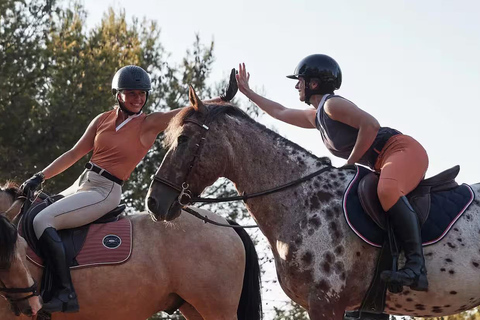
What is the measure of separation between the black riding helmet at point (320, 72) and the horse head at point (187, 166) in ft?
2.69

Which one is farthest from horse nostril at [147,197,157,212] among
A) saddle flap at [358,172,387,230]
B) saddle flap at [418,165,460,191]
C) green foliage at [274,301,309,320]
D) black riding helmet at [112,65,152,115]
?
green foliage at [274,301,309,320]

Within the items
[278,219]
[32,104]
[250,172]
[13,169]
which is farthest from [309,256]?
[32,104]

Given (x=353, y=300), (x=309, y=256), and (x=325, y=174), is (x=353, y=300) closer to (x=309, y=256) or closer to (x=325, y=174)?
(x=309, y=256)

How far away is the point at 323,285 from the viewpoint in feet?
20.1

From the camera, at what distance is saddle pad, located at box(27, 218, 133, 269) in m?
8.79

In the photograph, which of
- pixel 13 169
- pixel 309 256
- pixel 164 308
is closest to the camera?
pixel 309 256

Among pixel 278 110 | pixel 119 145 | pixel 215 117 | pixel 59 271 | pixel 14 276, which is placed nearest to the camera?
pixel 215 117

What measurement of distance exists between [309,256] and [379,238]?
0.53 meters

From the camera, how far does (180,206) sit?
250 inches

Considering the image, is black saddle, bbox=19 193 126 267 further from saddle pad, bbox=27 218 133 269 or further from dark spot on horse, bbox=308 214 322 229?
dark spot on horse, bbox=308 214 322 229

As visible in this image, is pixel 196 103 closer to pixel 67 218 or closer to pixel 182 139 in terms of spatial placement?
pixel 182 139

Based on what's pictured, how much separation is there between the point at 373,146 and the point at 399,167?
1.31 feet

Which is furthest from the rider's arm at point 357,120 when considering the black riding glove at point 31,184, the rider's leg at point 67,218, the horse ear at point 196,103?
the black riding glove at point 31,184

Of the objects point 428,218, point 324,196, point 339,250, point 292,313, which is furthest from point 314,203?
point 292,313
